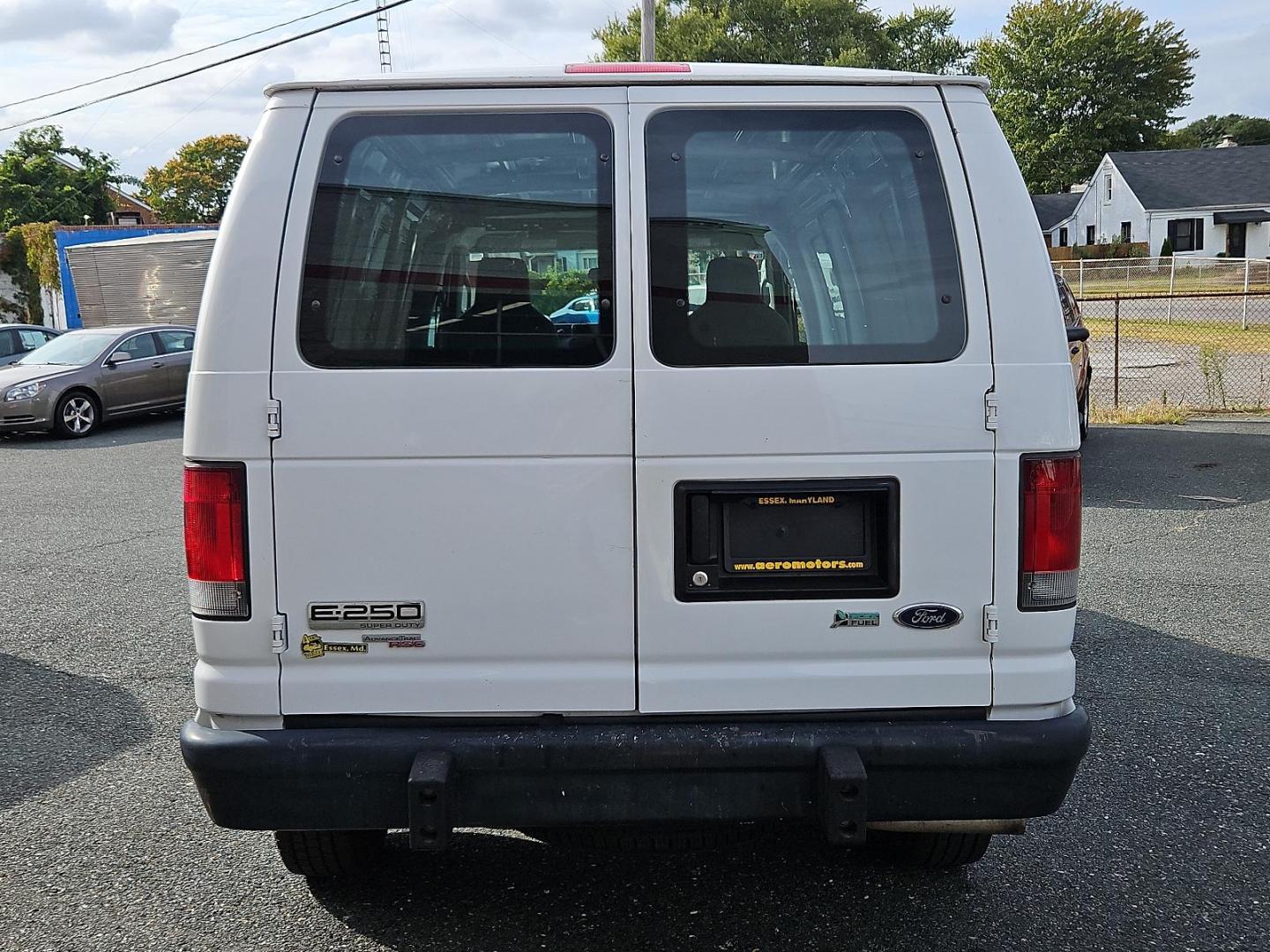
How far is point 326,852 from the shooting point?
10.9 ft

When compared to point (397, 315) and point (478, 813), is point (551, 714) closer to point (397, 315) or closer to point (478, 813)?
point (478, 813)

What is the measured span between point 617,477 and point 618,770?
0.70 meters

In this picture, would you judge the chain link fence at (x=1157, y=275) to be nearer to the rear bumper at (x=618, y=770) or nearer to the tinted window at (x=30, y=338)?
the tinted window at (x=30, y=338)

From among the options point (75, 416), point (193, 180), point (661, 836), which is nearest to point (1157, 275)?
point (75, 416)

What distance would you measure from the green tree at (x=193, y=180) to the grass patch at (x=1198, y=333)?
71809 mm

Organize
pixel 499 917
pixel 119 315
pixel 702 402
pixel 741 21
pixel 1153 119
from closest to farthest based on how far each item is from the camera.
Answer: pixel 702 402, pixel 499 917, pixel 119 315, pixel 741 21, pixel 1153 119

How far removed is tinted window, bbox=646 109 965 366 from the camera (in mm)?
2859

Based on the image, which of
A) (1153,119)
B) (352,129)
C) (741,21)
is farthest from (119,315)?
(1153,119)

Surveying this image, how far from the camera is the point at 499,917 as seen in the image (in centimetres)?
335

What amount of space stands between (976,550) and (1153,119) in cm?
7671

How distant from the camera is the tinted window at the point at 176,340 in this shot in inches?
654

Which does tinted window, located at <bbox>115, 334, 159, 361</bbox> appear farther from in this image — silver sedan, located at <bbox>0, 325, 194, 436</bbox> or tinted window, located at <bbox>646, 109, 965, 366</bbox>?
tinted window, located at <bbox>646, 109, 965, 366</bbox>

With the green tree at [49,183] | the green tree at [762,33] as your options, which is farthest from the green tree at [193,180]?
the green tree at [762,33]

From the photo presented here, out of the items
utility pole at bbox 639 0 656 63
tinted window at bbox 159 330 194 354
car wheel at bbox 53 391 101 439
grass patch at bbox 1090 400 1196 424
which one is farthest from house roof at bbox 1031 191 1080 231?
car wheel at bbox 53 391 101 439
